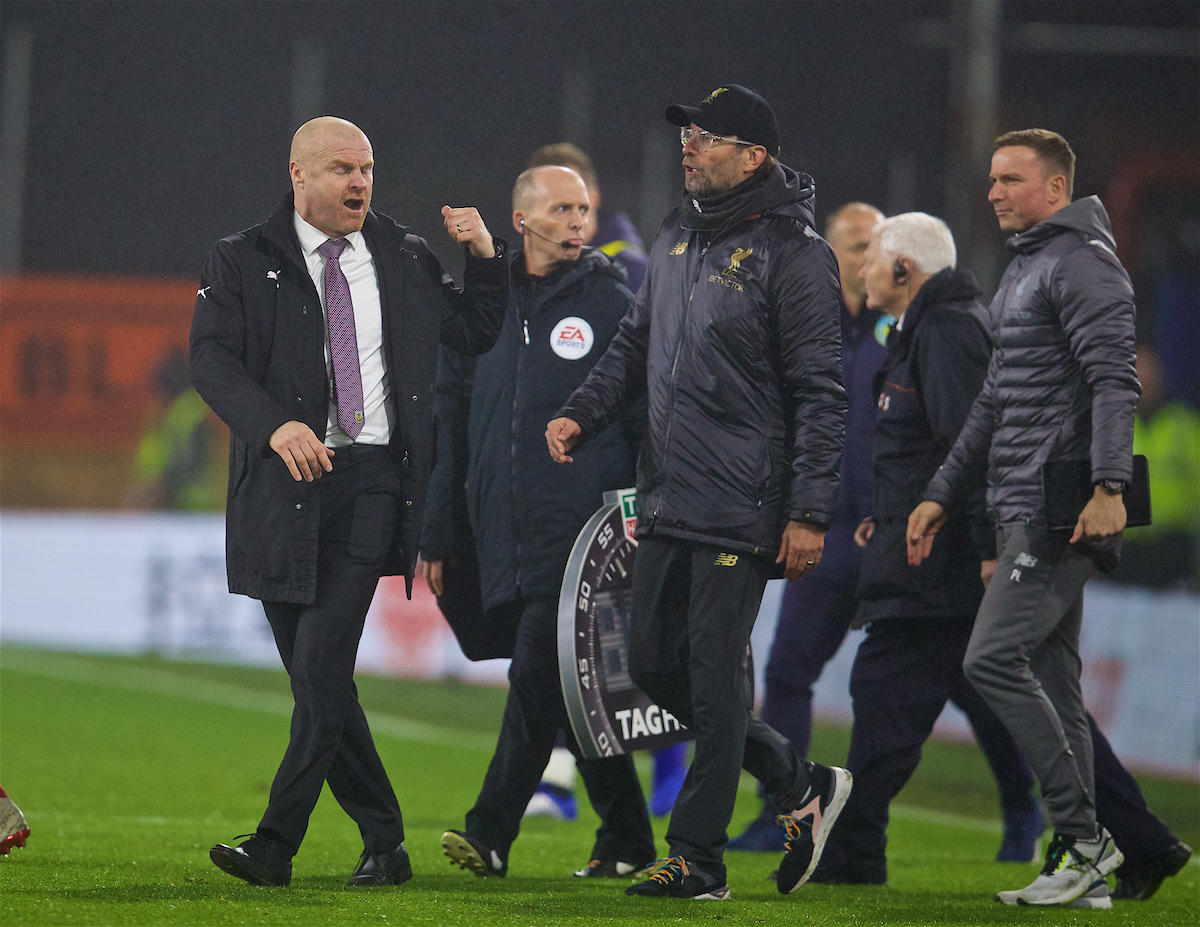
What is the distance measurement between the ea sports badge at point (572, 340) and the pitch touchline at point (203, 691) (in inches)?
222

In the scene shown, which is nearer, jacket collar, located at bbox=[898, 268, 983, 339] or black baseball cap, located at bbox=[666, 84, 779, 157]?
black baseball cap, located at bbox=[666, 84, 779, 157]

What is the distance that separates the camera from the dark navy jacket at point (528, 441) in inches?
211

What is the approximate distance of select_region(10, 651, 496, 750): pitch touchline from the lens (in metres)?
11.2

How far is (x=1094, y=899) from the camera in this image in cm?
485

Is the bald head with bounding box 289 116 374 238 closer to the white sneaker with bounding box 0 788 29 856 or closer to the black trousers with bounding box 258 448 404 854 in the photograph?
the black trousers with bounding box 258 448 404 854

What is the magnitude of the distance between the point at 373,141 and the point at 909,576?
737 inches

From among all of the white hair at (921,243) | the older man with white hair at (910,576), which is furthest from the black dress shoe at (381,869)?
the white hair at (921,243)

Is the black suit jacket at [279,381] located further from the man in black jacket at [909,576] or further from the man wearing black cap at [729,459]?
the man in black jacket at [909,576]

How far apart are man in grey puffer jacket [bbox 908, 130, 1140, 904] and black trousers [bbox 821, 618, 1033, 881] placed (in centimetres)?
46

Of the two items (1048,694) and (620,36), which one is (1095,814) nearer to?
(1048,694)

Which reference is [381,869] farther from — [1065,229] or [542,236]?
[1065,229]

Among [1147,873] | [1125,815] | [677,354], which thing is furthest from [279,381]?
[1147,873]

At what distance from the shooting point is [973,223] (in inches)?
730

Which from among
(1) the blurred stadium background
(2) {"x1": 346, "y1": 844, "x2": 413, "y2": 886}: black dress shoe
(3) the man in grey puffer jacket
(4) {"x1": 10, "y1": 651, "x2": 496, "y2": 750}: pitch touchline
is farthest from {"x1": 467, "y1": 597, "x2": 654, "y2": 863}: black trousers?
(1) the blurred stadium background
